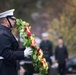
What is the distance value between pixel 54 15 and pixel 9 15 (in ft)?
114

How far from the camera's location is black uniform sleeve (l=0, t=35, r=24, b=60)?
7.35 m

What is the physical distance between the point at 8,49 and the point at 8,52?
0.06 m

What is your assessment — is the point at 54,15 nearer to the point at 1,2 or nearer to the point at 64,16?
the point at 64,16

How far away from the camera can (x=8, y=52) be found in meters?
7.36

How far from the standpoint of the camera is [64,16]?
1362 inches

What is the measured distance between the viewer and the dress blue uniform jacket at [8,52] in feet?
24.2

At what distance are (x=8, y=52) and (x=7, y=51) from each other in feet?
0.08

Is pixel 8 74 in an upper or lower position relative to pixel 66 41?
lower

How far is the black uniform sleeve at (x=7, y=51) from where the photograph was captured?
7.35m

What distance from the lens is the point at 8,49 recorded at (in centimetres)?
739

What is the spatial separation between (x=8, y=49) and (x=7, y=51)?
4 cm

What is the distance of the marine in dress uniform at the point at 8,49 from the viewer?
24.2ft

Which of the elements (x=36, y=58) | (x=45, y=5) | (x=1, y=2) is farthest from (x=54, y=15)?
(x=36, y=58)

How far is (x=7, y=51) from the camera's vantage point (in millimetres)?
7367
